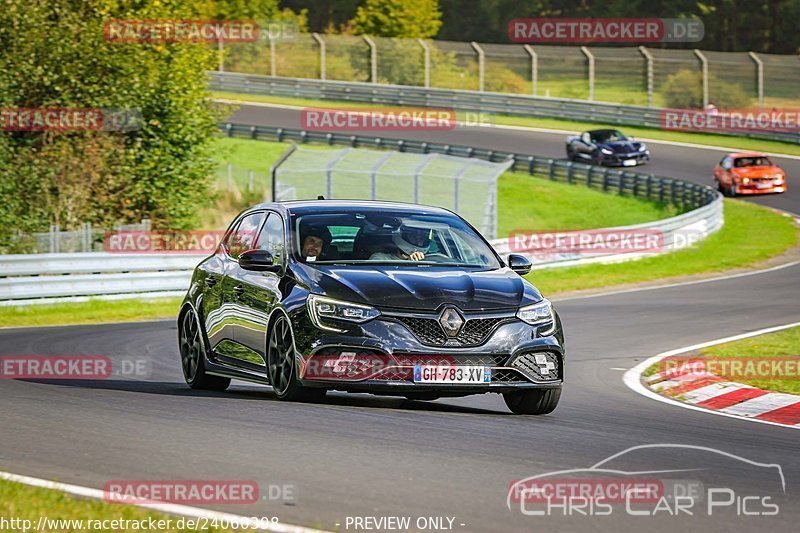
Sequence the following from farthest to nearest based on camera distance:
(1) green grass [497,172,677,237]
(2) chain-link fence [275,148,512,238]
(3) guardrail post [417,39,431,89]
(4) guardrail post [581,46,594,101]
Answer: (3) guardrail post [417,39,431,89] < (4) guardrail post [581,46,594,101] < (1) green grass [497,172,677,237] < (2) chain-link fence [275,148,512,238]

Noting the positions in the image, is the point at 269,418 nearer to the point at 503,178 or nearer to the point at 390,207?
the point at 390,207

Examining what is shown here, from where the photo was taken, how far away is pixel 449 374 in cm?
1011

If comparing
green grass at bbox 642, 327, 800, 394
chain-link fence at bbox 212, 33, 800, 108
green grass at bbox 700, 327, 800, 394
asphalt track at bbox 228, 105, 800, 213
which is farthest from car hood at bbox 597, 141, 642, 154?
green grass at bbox 700, 327, 800, 394

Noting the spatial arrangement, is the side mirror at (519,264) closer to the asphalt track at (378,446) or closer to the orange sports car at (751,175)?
the asphalt track at (378,446)

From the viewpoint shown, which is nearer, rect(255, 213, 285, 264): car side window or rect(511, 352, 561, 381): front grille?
rect(511, 352, 561, 381): front grille

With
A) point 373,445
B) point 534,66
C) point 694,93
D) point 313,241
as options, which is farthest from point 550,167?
point 373,445

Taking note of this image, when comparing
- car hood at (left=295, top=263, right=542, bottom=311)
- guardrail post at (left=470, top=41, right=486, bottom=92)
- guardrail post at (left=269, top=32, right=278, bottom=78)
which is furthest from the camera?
guardrail post at (left=269, top=32, right=278, bottom=78)

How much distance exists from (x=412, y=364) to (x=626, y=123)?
2027 inches

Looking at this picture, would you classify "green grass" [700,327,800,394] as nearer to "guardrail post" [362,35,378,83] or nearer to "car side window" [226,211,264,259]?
"car side window" [226,211,264,259]

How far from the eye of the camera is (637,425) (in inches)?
407

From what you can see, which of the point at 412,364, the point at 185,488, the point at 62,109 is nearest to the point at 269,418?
the point at 412,364

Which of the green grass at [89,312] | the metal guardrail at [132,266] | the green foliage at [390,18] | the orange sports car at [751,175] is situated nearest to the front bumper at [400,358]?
the green grass at [89,312]

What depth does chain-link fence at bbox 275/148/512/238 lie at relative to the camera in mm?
31172

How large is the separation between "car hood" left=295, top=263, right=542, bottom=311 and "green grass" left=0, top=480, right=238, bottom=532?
11.4 feet
